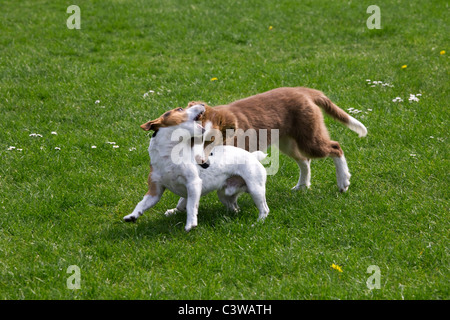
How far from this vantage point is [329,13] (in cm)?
1095

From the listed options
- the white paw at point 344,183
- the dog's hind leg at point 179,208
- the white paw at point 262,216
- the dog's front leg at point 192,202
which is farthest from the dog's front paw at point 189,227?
the white paw at point 344,183

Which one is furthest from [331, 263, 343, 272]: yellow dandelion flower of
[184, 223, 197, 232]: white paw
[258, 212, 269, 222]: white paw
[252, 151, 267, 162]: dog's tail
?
[252, 151, 267, 162]: dog's tail

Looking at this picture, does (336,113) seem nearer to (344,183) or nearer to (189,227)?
(344,183)

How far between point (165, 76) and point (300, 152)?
11.8 ft

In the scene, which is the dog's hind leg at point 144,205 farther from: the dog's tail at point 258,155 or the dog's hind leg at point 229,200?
the dog's tail at point 258,155

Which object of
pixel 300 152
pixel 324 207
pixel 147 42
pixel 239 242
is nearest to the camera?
pixel 239 242

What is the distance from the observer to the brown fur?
17.2 ft

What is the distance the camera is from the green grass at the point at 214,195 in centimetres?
404

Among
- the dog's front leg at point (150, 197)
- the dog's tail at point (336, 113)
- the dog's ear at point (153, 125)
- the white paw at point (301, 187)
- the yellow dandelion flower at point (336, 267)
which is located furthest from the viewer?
the dog's tail at point (336, 113)

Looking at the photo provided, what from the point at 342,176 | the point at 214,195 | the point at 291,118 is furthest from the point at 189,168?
the point at 342,176

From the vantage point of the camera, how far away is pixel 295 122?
17.8ft

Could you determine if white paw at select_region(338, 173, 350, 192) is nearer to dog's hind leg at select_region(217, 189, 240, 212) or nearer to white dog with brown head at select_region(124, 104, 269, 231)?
white dog with brown head at select_region(124, 104, 269, 231)

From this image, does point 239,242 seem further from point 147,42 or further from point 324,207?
point 147,42

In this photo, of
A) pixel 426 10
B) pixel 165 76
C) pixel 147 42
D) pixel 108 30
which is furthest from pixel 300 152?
pixel 426 10
